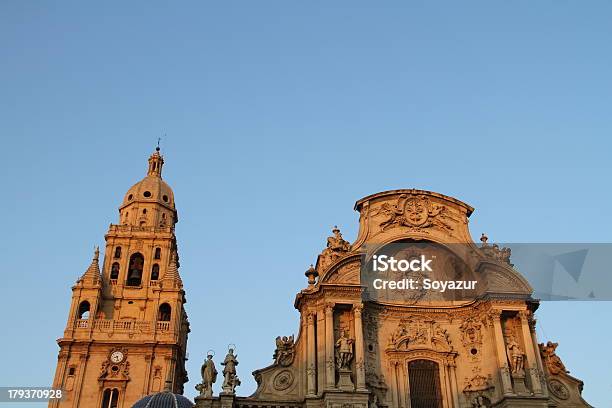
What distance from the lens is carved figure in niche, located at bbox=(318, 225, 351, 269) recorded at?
88.3 feet

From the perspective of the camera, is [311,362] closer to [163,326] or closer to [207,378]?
[207,378]

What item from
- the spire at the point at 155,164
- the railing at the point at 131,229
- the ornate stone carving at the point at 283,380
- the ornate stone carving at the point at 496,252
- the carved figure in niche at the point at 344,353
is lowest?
the ornate stone carving at the point at 283,380

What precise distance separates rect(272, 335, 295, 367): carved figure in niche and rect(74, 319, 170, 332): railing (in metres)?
20.6

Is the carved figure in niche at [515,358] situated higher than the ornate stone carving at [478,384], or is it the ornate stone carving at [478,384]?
the carved figure in niche at [515,358]

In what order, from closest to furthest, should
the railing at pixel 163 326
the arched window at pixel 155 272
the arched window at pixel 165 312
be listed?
1. the railing at pixel 163 326
2. the arched window at pixel 165 312
3. the arched window at pixel 155 272

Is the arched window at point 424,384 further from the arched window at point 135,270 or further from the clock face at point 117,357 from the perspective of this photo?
the arched window at point 135,270

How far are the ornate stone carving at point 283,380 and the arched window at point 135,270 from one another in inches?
1009

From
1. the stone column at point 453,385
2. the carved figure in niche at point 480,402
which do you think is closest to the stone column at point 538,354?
the carved figure in niche at point 480,402

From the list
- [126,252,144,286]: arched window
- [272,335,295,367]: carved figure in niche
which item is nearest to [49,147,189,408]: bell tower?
[126,252,144,286]: arched window

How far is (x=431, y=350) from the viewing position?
26438mm

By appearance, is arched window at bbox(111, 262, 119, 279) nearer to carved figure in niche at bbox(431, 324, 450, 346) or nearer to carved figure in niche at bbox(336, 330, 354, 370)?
carved figure in niche at bbox(336, 330, 354, 370)

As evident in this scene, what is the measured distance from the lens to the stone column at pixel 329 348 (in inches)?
939

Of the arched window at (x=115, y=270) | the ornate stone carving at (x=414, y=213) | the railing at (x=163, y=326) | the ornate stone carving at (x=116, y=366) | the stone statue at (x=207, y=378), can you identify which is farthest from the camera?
the arched window at (x=115, y=270)

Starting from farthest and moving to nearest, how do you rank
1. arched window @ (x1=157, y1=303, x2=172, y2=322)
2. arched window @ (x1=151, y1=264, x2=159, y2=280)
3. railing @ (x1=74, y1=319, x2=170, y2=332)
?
arched window @ (x1=151, y1=264, x2=159, y2=280)
arched window @ (x1=157, y1=303, x2=172, y2=322)
railing @ (x1=74, y1=319, x2=170, y2=332)
